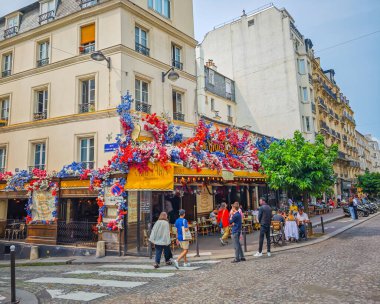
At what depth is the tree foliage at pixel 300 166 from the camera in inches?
499

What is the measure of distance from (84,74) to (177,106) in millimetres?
4722

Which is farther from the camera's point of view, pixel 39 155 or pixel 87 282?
pixel 39 155

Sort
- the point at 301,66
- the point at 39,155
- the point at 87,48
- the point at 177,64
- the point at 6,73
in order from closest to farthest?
1. the point at 87,48
2. the point at 39,155
3. the point at 177,64
4. the point at 6,73
5. the point at 301,66

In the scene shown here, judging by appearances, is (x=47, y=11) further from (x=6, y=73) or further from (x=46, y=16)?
(x=6, y=73)

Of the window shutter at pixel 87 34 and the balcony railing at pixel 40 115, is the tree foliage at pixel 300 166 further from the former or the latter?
the balcony railing at pixel 40 115

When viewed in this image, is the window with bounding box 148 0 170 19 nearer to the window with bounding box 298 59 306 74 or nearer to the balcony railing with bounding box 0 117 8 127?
the balcony railing with bounding box 0 117 8 127

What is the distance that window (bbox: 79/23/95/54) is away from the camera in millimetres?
14320

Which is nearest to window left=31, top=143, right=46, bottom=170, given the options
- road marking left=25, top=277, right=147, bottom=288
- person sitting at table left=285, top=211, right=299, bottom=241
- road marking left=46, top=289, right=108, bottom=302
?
road marking left=25, top=277, right=147, bottom=288

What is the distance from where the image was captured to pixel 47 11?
16.1 metres

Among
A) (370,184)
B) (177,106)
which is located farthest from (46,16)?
(370,184)

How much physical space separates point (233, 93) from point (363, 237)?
2064cm

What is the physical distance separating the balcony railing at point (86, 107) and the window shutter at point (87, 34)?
3025 millimetres

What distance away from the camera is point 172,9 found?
54.2 ft

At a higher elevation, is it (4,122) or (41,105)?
(41,105)
